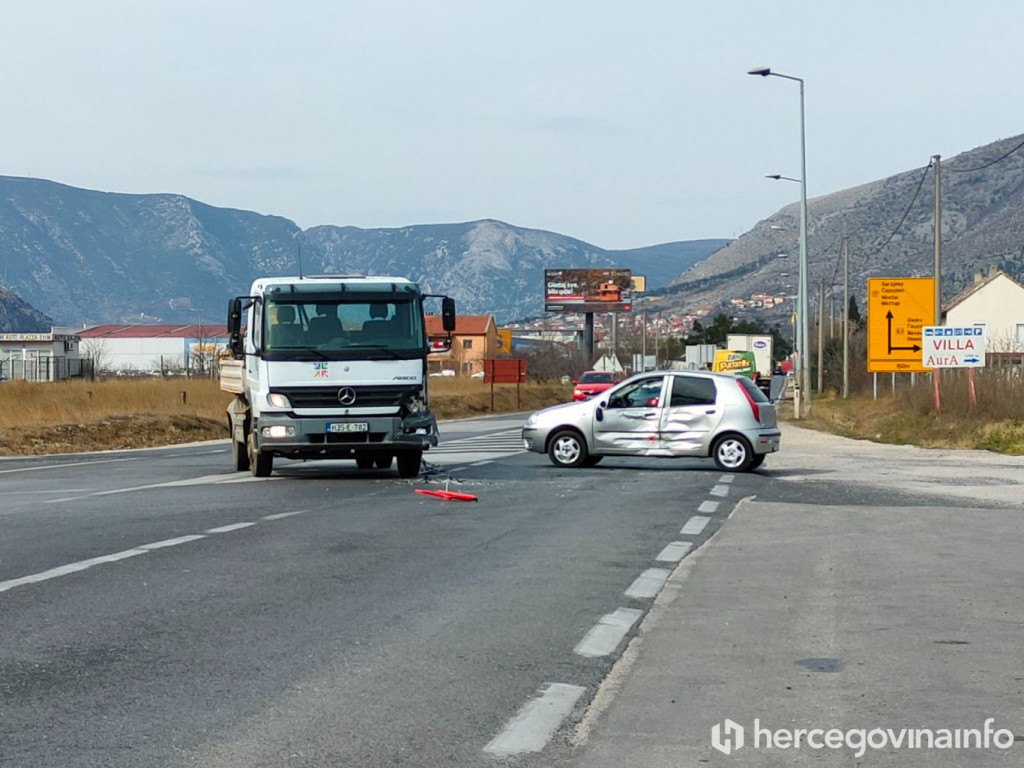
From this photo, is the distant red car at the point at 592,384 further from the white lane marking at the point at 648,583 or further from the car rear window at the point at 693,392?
the white lane marking at the point at 648,583

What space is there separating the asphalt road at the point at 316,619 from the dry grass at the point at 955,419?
54.2 ft

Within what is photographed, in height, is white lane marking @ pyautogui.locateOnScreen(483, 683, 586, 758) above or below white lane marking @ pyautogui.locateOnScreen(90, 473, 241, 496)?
above

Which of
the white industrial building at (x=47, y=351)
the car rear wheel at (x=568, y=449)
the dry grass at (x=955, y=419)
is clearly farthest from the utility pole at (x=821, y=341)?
the car rear wheel at (x=568, y=449)

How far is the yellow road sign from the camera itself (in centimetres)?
4612

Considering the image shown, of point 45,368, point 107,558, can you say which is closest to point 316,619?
point 107,558

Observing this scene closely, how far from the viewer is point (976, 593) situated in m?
10.1

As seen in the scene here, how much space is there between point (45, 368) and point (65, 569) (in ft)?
352

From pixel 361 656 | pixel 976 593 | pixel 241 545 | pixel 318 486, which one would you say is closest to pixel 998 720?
pixel 361 656

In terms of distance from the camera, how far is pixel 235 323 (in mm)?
20891

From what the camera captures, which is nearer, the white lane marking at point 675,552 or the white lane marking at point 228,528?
the white lane marking at point 675,552

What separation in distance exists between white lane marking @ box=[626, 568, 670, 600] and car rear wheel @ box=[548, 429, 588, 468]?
41.5 feet

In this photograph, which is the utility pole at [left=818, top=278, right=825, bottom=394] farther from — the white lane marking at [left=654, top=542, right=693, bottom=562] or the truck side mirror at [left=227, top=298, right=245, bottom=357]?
the white lane marking at [left=654, top=542, right=693, bottom=562]

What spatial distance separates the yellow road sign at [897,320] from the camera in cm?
4612

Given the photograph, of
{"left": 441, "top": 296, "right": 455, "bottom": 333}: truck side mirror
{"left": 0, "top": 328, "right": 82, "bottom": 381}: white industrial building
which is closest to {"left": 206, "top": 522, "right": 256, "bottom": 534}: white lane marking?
{"left": 441, "top": 296, "right": 455, "bottom": 333}: truck side mirror
